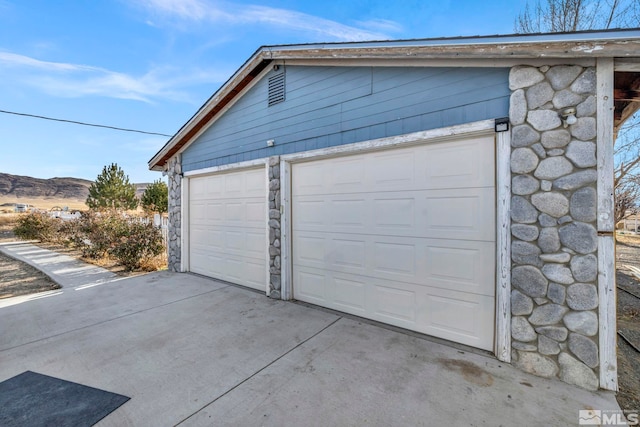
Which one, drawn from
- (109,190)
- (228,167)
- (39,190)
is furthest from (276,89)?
(39,190)

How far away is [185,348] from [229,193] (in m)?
3.33

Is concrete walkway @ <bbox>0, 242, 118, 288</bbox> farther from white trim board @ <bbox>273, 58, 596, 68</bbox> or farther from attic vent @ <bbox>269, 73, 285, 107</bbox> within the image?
white trim board @ <bbox>273, 58, 596, 68</bbox>

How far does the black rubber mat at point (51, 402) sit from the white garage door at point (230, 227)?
115 inches

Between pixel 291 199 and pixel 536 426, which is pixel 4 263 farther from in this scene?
pixel 536 426

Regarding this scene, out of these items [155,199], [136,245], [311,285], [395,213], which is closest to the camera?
[395,213]

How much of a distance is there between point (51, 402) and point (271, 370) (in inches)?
68.2

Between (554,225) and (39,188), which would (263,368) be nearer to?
(554,225)

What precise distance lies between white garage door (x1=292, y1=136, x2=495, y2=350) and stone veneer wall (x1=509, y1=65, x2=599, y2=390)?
285 millimetres

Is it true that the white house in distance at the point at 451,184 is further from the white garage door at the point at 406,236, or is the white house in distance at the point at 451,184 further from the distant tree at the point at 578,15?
the distant tree at the point at 578,15

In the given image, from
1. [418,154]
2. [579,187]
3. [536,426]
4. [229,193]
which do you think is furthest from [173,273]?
[579,187]

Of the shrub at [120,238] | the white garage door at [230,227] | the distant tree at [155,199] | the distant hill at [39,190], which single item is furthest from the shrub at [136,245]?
the distant hill at [39,190]

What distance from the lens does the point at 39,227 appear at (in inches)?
497

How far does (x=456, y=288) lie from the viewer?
299 cm

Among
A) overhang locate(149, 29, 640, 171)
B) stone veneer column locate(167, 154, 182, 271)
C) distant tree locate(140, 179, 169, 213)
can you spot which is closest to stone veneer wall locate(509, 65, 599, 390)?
overhang locate(149, 29, 640, 171)
